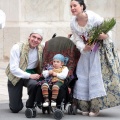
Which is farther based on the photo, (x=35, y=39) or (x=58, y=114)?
(x=35, y=39)

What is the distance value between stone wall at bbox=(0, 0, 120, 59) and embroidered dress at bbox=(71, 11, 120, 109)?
7.11 m

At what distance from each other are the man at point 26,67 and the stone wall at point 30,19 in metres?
6.86

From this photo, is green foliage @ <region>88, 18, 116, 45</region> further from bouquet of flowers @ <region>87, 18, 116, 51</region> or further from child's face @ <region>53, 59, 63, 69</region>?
child's face @ <region>53, 59, 63, 69</region>

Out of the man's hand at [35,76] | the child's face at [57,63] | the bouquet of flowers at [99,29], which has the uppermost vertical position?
the bouquet of flowers at [99,29]

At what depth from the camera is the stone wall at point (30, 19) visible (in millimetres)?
15391

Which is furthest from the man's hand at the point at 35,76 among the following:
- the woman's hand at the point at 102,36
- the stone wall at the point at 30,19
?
the stone wall at the point at 30,19

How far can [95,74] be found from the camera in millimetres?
8352

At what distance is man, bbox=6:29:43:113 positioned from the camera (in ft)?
27.0

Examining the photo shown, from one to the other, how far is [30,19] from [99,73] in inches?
298

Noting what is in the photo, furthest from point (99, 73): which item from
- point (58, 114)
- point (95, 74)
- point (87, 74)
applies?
point (58, 114)

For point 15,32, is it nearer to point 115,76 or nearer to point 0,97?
point 0,97

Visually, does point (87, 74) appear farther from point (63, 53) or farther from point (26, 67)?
point (26, 67)

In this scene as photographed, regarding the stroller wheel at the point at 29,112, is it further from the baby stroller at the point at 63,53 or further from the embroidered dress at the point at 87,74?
the embroidered dress at the point at 87,74

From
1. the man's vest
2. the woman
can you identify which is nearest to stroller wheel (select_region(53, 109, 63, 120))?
the woman
